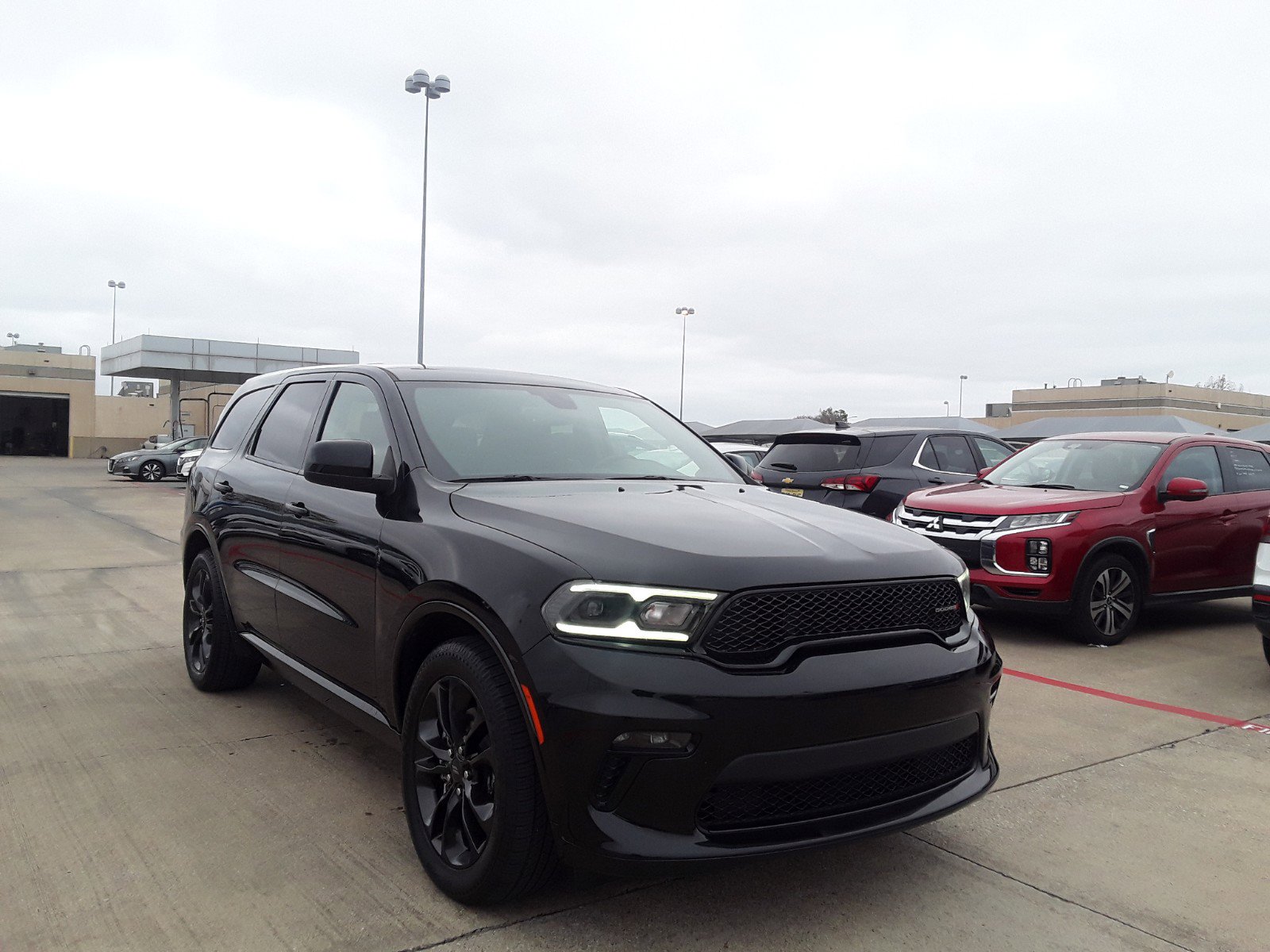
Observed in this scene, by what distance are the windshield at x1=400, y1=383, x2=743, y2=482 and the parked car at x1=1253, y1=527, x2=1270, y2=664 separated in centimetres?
348

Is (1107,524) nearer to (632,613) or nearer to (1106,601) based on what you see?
(1106,601)

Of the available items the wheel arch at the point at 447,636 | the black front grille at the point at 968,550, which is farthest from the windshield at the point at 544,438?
the black front grille at the point at 968,550

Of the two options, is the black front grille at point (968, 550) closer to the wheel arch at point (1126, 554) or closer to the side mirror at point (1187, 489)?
the wheel arch at point (1126, 554)

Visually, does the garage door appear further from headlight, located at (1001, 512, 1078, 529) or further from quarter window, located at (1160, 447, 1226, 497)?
quarter window, located at (1160, 447, 1226, 497)

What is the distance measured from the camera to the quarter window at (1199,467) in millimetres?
7801

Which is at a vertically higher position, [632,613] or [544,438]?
[544,438]

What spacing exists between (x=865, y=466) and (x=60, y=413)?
212ft

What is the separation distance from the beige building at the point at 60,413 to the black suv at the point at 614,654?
211 feet

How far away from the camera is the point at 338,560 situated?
379cm

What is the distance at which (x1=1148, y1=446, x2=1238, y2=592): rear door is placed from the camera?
24.6 ft

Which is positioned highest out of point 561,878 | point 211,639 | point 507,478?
point 507,478

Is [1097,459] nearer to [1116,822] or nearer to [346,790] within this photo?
[1116,822]

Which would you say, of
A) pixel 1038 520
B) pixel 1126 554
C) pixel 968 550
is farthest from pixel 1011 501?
pixel 1126 554

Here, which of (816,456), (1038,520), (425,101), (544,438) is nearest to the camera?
(544,438)
